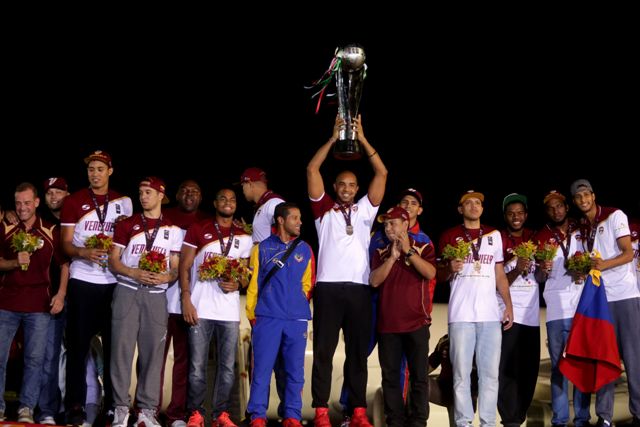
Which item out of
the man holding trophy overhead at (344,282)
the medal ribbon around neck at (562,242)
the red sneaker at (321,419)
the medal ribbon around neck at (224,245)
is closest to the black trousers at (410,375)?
the man holding trophy overhead at (344,282)

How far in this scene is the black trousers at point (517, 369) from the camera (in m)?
7.40

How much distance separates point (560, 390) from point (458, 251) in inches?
60.7

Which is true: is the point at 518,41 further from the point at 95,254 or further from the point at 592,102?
the point at 95,254

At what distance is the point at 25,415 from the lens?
22.7ft

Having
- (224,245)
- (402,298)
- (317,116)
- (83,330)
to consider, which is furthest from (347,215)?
(317,116)

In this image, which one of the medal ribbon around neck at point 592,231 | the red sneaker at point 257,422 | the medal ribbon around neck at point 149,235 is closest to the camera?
the red sneaker at point 257,422

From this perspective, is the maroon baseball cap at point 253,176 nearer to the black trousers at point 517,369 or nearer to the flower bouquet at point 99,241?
the flower bouquet at point 99,241

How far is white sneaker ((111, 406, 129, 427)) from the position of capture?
6.63 meters

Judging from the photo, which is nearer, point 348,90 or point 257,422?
point 257,422

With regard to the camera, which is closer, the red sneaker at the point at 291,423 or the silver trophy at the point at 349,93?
the red sneaker at the point at 291,423

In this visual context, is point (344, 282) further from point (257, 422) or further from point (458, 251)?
point (257, 422)

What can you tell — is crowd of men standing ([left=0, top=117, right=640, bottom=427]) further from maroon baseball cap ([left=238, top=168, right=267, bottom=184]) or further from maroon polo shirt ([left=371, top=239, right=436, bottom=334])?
maroon baseball cap ([left=238, top=168, right=267, bottom=184])

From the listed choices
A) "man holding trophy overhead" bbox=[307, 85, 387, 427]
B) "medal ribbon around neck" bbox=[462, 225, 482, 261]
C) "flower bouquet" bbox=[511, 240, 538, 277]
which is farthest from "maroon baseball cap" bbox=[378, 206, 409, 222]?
"flower bouquet" bbox=[511, 240, 538, 277]

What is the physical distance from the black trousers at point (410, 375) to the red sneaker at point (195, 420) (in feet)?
4.68
